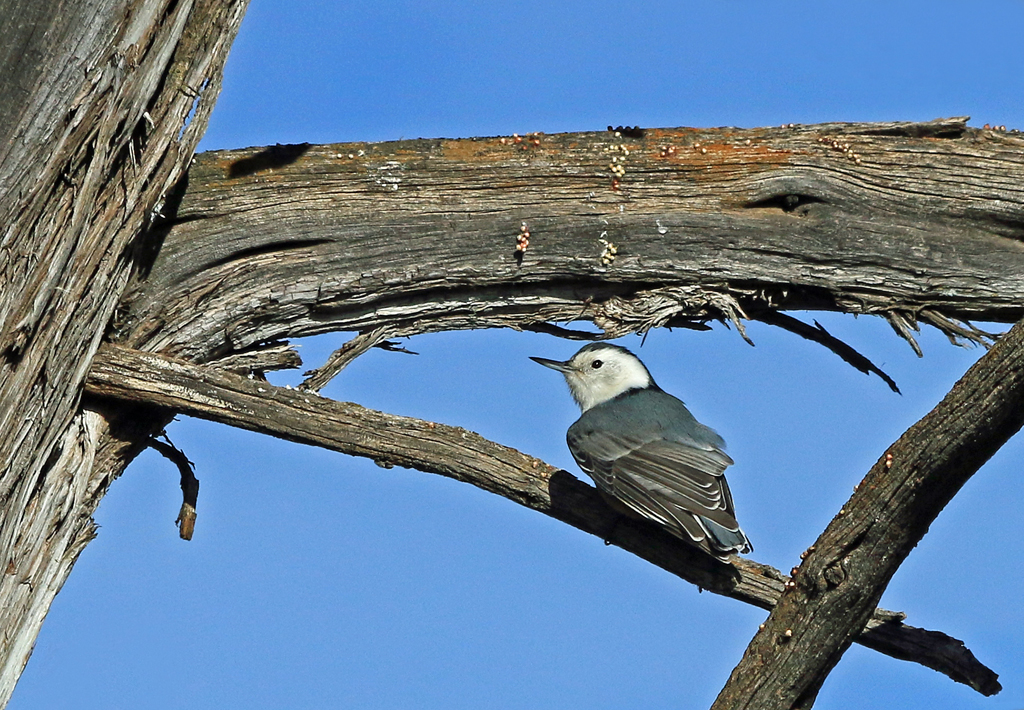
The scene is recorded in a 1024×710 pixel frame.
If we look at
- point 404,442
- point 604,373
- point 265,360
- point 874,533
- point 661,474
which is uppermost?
point 604,373

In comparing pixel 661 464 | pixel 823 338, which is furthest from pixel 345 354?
pixel 823 338

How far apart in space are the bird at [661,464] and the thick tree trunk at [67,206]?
2.02 meters

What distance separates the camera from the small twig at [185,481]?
196 inches

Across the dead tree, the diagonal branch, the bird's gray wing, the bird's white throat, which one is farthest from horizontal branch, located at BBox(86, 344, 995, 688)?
the bird's white throat

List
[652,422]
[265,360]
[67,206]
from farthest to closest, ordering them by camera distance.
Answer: [652,422] → [265,360] → [67,206]

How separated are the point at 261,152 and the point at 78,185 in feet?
2.74

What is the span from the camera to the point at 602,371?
6.68 metres

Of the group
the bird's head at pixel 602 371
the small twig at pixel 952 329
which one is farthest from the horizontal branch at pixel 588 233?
the bird's head at pixel 602 371

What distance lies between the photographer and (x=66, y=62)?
13.9 ft

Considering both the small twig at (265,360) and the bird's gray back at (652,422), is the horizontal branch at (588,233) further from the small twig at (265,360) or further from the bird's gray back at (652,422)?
the bird's gray back at (652,422)

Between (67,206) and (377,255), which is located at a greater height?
(377,255)

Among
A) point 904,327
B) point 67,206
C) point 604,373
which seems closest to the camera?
point 67,206

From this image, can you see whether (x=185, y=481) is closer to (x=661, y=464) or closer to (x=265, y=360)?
(x=265, y=360)

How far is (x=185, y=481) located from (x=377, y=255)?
1.24 metres
